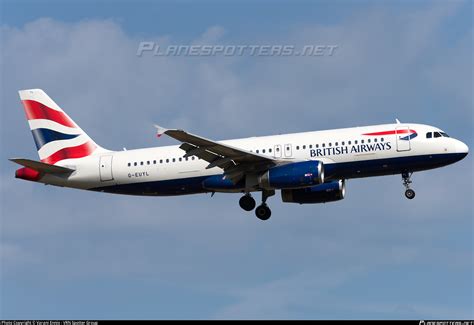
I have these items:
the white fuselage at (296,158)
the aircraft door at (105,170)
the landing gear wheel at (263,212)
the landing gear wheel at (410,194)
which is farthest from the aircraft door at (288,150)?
the aircraft door at (105,170)

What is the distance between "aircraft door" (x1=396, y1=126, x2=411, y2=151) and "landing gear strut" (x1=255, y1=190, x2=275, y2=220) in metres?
7.75

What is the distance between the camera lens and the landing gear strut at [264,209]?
5231 centimetres

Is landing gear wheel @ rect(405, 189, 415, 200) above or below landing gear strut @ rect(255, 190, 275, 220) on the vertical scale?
below

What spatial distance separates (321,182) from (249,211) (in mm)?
6044

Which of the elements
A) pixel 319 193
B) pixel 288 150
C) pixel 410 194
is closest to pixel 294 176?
pixel 288 150

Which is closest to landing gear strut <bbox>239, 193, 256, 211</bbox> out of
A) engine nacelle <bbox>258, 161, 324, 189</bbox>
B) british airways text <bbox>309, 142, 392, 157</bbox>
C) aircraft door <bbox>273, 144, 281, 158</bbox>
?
engine nacelle <bbox>258, 161, 324, 189</bbox>

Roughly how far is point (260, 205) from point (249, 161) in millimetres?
4211

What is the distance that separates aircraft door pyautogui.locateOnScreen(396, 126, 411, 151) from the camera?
1907 inches

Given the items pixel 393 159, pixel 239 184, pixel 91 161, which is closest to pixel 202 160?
pixel 239 184

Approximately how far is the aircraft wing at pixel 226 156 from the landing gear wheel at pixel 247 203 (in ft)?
7.95

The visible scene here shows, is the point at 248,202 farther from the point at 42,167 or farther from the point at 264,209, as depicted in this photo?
the point at 42,167

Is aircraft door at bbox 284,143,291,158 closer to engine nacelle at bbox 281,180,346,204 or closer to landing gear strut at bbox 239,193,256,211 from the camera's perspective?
engine nacelle at bbox 281,180,346,204

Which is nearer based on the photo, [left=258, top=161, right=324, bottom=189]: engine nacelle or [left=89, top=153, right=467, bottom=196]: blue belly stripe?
[left=258, top=161, right=324, bottom=189]: engine nacelle

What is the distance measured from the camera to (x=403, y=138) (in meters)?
48.6
